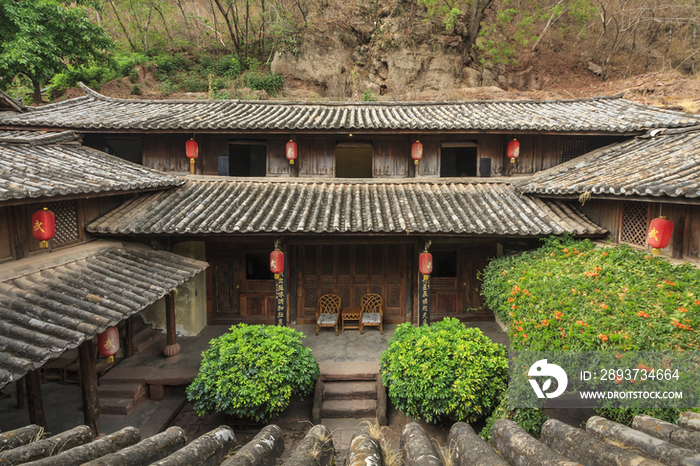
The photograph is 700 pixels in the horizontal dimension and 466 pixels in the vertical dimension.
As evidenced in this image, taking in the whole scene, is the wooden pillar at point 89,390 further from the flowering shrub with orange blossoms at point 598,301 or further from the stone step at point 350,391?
the flowering shrub with orange blossoms at point 598,301

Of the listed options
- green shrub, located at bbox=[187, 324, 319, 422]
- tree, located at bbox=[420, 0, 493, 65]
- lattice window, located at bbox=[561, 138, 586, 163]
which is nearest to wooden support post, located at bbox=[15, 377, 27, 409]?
green shrub, located at bbox=[187, 324, 319, 422]

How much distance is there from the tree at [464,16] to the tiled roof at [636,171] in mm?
12033

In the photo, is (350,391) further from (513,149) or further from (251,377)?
(513,149)

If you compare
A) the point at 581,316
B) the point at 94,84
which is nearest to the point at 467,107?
the point at 581,316

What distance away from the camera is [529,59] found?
19734 millimetres

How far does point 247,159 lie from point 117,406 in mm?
9252

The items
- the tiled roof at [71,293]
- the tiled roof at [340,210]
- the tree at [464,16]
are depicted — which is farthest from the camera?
the tree at [464,16]

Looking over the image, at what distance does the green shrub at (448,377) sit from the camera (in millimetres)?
5766

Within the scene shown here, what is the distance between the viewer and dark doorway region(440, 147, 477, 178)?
38.5ft

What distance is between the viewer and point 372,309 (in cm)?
1012

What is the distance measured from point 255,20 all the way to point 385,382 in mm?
23482

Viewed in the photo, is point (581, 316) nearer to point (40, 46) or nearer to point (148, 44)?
point (40, 46)

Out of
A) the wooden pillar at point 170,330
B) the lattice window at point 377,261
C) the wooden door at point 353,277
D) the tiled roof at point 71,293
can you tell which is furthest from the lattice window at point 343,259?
the wooden pillar at point 170,330

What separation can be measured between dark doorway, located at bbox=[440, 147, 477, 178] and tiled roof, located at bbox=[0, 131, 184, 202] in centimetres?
897
